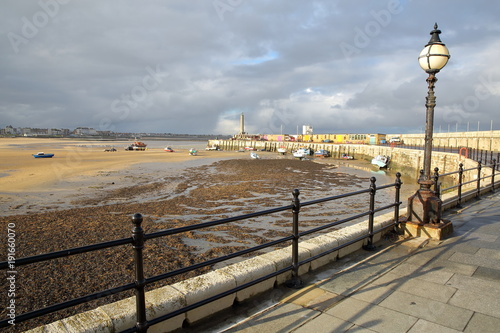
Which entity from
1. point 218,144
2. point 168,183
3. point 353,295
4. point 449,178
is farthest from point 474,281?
point 218,144

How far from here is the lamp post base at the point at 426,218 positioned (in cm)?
577

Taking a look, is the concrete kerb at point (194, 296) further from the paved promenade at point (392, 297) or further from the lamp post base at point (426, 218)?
the lamp post base at point (426, 218)

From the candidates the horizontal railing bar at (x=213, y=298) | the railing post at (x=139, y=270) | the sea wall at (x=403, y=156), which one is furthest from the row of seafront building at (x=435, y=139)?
the railing post at (x=139, y=270)

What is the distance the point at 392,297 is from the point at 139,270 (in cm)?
285

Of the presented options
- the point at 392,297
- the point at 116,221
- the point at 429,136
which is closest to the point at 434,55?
the point at 429,136

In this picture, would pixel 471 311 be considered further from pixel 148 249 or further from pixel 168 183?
pixel 168 183

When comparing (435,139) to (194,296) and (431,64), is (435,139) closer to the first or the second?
(431,64)

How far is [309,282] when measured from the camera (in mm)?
4074

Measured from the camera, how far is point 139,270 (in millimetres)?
2537

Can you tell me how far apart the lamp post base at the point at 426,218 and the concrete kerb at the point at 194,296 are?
2223 millimetres

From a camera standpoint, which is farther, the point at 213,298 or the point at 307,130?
the point at 307,130

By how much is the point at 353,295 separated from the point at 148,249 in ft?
20.3

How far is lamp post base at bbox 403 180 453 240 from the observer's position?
18.9 feet

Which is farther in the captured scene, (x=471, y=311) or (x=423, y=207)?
(x=423, y=207)
